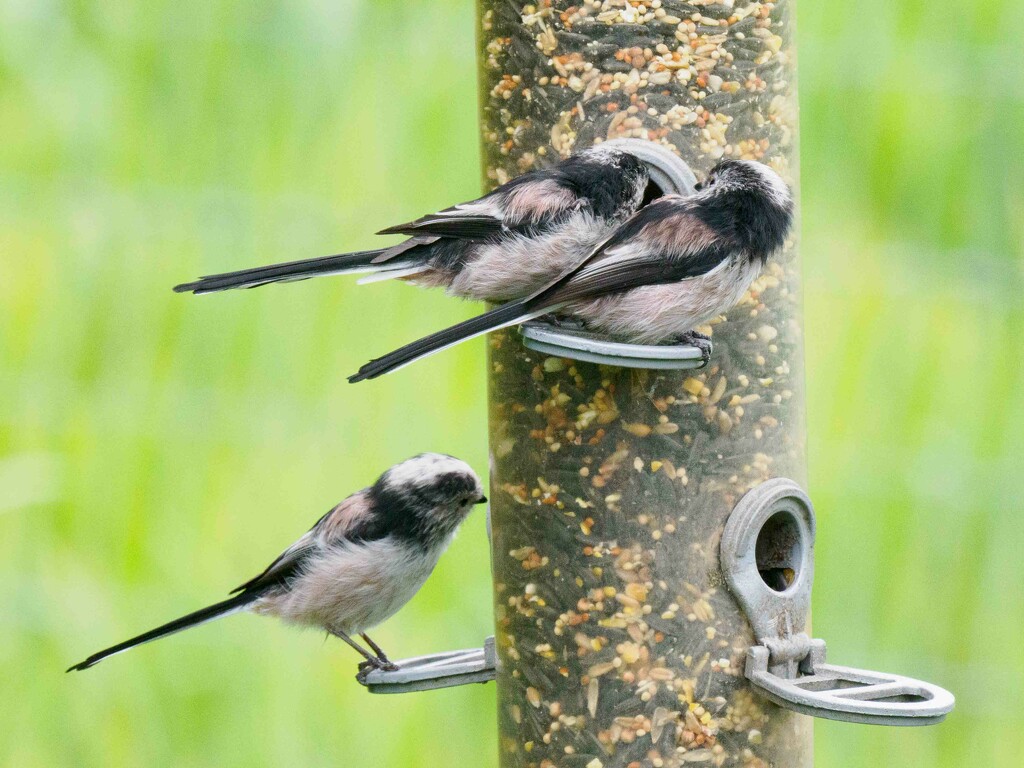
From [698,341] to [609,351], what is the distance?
0.39 meters

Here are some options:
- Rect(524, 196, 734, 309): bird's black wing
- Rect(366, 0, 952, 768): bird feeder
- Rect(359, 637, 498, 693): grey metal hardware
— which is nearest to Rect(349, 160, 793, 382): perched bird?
Rect(524, 196, 734, 309): bird's black wing

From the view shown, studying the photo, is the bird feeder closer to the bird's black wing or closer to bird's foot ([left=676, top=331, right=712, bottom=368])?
bird's foot ([left=676, top=331, right=712, bottom=368])

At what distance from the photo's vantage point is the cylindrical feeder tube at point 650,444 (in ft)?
11.8

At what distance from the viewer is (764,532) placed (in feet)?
12.5

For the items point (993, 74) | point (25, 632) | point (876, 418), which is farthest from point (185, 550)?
point (993, 74)

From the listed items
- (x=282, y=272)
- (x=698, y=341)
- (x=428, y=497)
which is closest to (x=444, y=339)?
(x=282, y=272)

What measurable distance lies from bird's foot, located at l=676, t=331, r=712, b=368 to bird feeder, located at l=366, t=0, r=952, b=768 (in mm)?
86

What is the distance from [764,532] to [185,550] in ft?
7.45

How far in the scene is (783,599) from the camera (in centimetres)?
366

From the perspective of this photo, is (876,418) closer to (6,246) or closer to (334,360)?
(334,360)

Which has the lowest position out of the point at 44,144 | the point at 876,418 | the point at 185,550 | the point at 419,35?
the point at 185,550

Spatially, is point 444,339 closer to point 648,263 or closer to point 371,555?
point 648,263

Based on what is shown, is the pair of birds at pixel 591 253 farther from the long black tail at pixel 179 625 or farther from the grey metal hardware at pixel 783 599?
the grey metal hardware at pixel 783 599

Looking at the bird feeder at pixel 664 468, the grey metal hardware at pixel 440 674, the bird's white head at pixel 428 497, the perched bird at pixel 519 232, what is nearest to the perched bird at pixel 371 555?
the bird's white head at pixel 428 497
